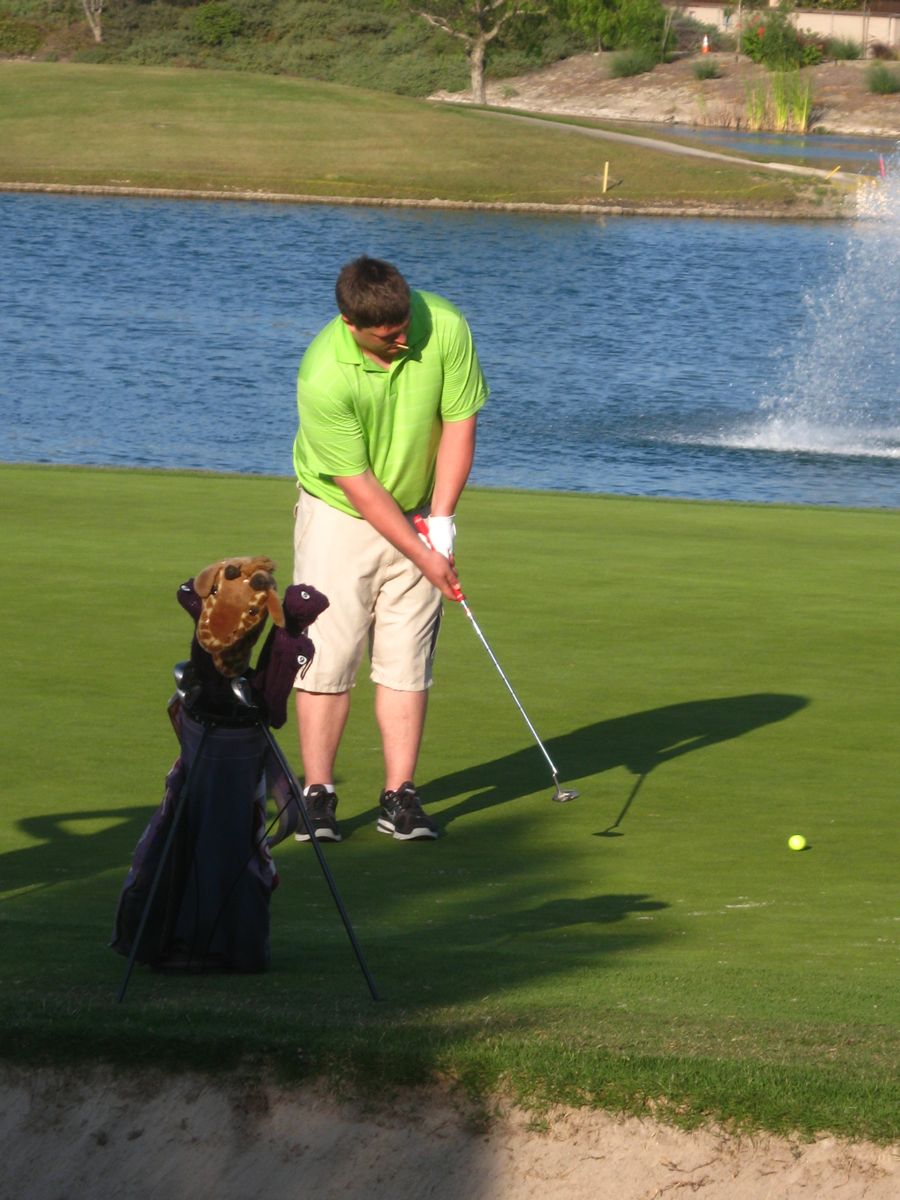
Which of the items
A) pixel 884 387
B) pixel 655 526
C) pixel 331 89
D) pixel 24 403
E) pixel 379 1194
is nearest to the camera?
pixel 379 1194

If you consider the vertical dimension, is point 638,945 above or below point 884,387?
above

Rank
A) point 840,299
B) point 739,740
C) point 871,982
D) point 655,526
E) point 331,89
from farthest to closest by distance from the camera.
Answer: point 331,89 → point 840,299 → point 655,526 → point 739,740 → point 871,982

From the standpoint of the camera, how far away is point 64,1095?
3850mm

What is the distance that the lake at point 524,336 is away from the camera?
840 inches

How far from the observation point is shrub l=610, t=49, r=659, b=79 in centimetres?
7781

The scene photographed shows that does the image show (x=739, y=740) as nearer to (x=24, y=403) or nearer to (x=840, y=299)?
(x=24, y=403)

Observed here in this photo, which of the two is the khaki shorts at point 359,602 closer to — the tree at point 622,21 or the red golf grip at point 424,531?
the red golf grip at point 424,531

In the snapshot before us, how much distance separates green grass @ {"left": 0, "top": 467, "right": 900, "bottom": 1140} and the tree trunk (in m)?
68.3

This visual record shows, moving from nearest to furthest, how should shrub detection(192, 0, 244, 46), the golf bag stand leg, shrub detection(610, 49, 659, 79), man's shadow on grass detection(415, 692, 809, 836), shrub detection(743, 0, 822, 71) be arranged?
the golf bag stand leg, man's shadow on grass detection(415, 692, 809, 836), shrub detection(743, 0, 822, 71), shrub detection(610, 49, 659, 79), shrub detection(192, 0, 244, 46)

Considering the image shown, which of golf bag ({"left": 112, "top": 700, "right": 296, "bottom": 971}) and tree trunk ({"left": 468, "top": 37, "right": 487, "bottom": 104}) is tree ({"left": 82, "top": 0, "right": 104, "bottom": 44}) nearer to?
tree trunk ({"left": 468, "top": 37, "right": 487, "bottom": 104})

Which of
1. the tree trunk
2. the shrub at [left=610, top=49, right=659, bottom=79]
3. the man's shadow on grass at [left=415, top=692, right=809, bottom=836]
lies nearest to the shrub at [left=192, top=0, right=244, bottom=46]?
the tree trunk

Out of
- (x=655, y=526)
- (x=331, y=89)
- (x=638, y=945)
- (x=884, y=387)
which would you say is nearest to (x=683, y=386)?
(x=884, y=387)

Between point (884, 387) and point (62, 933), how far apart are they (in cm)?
2282

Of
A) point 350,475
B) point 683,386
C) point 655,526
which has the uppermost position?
point 350,475
